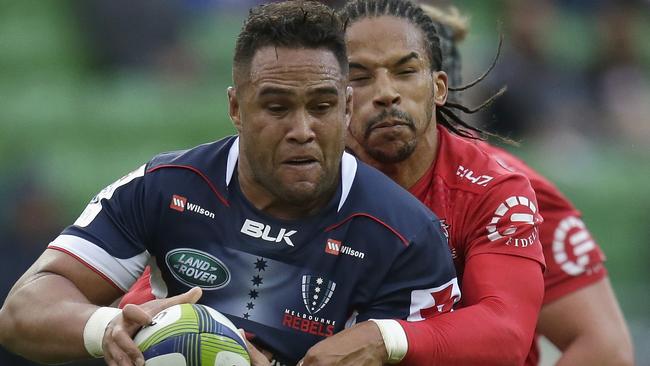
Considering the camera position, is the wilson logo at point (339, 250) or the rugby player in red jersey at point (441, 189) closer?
the rugby player in red jersey at point (441, 189)

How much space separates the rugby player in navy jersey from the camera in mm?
4020

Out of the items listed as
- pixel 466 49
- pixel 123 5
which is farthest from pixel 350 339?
pixel 123 5

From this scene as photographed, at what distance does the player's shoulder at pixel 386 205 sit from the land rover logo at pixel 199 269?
465mm

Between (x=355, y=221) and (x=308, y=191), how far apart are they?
0.72 ft

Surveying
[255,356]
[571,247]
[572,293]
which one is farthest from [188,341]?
[571,247]

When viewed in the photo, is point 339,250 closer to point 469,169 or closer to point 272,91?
point 272,91

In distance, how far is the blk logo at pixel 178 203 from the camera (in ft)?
13.8

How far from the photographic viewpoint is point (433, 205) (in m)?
4.62

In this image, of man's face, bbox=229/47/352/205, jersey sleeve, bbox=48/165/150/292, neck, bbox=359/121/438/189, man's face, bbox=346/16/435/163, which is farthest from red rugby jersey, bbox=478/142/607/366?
jersey sleeve, bbox=48/165/150/292

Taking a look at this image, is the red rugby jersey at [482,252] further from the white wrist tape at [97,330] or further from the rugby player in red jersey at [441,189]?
the white wrist tape at [97,330]

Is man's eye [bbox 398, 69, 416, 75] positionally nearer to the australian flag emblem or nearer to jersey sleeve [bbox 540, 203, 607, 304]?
the australian flag emblem

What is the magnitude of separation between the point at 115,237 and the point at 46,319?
36 centimetres

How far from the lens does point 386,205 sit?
420cm

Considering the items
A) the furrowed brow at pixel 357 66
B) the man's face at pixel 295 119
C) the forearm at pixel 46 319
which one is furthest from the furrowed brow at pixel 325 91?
the forearm at pixel 46 319
